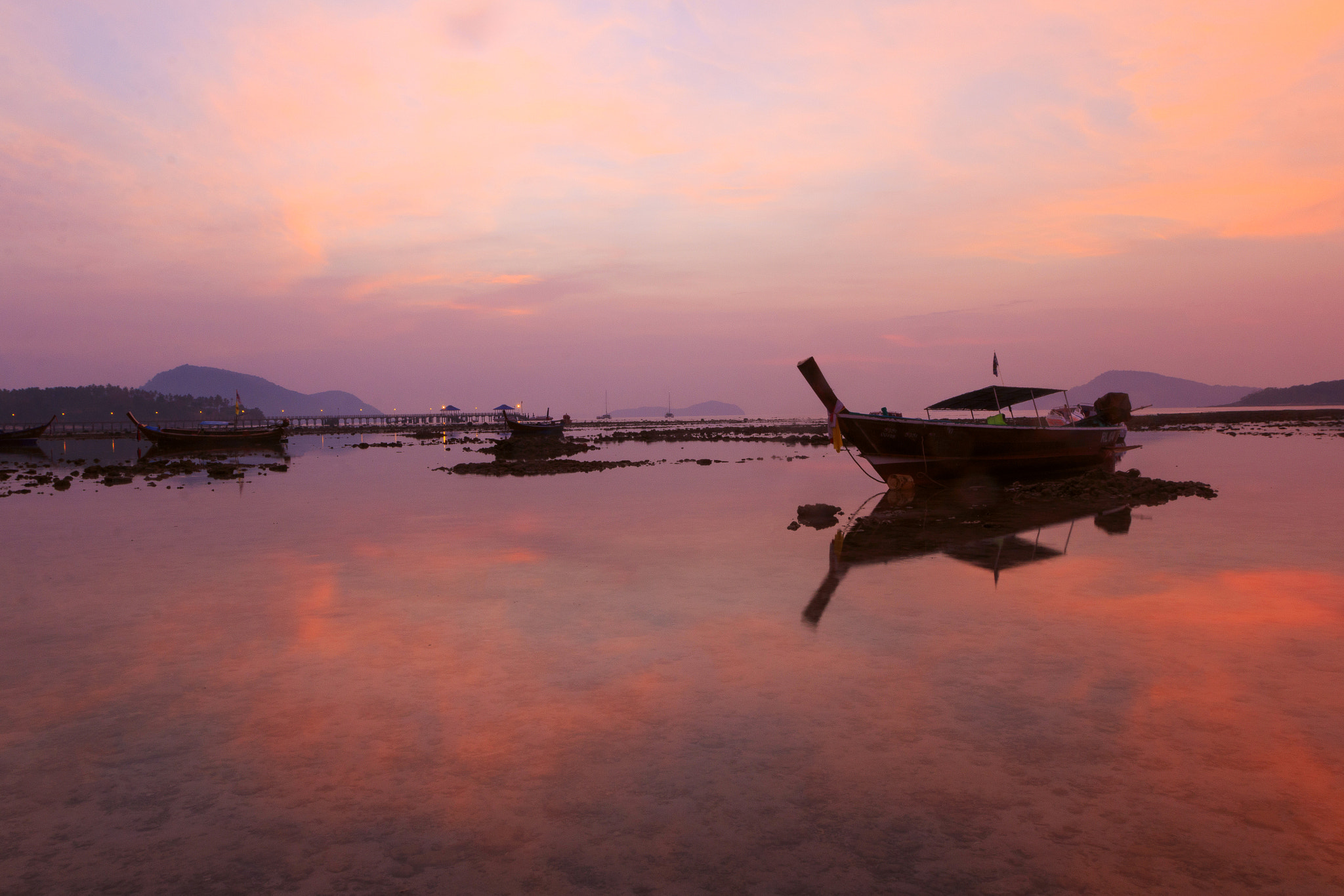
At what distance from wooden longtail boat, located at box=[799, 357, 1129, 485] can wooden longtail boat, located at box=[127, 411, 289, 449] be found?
181 ft

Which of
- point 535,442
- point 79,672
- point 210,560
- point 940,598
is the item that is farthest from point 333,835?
point 535,442

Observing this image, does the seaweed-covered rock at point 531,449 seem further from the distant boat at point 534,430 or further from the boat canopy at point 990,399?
the boat canopy at point 990,399

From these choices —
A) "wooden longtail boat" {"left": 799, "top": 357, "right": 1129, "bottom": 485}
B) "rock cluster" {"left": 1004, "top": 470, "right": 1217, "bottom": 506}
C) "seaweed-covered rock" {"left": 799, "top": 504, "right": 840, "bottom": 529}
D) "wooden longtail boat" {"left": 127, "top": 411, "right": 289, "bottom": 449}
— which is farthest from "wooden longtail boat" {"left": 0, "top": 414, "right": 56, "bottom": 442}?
"rock cluster" {"left": 1004, "top": 470, "right": 1217, "bottom": 506}

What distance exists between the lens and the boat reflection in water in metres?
12.6

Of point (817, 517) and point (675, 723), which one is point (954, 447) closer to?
point (817, 517)

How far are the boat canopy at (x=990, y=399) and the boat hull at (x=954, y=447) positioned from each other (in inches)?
56.5

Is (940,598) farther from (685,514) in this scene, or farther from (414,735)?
(685,514)

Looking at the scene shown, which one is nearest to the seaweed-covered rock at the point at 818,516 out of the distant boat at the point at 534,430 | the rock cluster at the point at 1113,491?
the rock cluster at the point at 1113,491

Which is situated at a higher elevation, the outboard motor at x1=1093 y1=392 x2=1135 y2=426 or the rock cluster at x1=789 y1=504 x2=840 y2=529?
the outboard motor at x1=1093 y1=392 x2=1135 y2=426

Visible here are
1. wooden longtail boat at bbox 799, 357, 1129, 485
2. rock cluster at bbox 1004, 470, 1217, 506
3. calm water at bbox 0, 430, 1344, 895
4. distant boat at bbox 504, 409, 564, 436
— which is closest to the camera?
calm water at bbox 0, 430, 1344, 895

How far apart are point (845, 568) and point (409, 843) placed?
352 inches

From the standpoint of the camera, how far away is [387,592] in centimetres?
1089

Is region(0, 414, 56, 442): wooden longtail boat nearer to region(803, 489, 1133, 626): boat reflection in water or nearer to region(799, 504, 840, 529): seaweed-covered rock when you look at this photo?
region(799, 504, 840, 529): seaweed-covered rock

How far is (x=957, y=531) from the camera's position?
1587 cm
